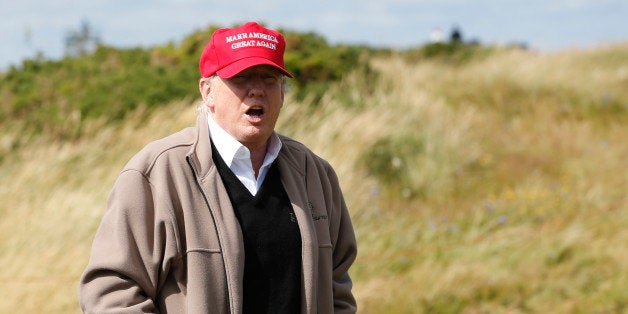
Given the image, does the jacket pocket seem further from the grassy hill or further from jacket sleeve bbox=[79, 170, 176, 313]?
the grassy hill

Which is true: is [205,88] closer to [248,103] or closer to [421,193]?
[248,103]

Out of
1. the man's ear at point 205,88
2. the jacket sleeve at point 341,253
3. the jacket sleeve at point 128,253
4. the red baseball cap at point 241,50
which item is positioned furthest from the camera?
the jacket sleeve at point 341,253

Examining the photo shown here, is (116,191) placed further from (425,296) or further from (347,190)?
(347,190)

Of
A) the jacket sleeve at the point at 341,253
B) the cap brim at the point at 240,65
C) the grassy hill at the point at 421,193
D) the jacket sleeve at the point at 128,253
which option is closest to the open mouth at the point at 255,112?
the cap brim at the point at 240,65

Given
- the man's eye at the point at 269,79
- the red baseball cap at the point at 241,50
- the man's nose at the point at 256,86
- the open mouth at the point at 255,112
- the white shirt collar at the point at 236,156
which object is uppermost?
the red baseball cap at the point at 241,50

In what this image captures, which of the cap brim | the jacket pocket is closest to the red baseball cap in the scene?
the cap brim

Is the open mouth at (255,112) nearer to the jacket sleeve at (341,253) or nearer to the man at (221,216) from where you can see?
the man at (221,216)

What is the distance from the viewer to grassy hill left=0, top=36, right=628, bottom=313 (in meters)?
5.90

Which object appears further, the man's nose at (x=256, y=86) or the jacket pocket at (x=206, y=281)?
the man's nose at (x=256, y=86)

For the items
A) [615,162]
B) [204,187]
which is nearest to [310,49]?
[615,162]

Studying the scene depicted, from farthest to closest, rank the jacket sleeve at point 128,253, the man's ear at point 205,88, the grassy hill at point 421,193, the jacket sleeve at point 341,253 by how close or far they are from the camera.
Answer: the grassy hill at point 421,193, the jacket sleeve at point 341,253, the man's ear at point 205,88, the jacket sleeve at point 128,253

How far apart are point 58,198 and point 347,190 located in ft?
8.63

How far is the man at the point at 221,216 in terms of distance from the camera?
2.52m

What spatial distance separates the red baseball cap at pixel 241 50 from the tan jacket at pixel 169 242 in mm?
221
